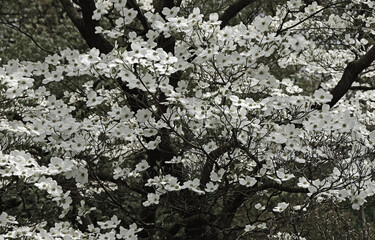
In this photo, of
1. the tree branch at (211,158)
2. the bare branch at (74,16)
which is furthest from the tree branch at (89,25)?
the tree branch at (211,158)

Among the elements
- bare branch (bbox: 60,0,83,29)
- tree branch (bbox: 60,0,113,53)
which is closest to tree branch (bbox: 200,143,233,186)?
tree branch (bbox: 60,0,113,53)

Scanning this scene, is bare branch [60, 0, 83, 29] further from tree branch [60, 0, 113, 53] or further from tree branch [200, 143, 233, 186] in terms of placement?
tree branch [200, 143, 233, 186]

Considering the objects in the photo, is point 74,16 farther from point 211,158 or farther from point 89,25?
point 211,158

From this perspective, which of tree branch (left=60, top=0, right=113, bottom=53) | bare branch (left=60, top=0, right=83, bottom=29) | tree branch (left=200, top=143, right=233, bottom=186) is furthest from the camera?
bare branch (left=60, top=0, right=83, bottom=29)

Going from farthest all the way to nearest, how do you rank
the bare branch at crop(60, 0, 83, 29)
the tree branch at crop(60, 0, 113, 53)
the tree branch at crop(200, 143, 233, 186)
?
the bare branch at crop(60, 0, 83, 29)
the tree branch at crop(60, 0, 113, 53)
the tree branch at crop(200, 143, 233, 186)

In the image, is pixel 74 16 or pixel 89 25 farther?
pixel 74 16

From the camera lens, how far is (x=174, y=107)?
11.5 feet

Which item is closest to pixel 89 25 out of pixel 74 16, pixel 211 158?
pixel 74 16

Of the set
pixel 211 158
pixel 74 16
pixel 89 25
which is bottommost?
pixel 211 158

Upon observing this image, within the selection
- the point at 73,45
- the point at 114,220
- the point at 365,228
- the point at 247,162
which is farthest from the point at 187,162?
the point at 73,45

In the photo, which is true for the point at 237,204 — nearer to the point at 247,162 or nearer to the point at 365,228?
the point at 247,162

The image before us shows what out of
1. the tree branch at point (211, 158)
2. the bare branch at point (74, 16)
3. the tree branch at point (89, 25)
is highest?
the bare branch at point (74, 16)

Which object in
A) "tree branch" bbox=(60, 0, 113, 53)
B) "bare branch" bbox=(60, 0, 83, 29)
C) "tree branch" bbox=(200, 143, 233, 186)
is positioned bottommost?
"tree branch" bbox=(200, 143, 233, 186)

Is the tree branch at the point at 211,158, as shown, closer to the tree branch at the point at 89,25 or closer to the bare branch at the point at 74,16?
the tree branch at the point at 89,25
